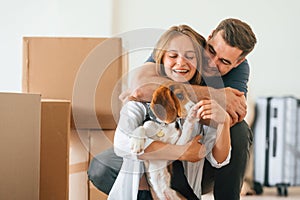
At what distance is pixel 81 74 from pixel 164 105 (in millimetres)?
305

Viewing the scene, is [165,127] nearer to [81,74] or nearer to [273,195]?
[81,74]

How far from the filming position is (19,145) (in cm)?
175

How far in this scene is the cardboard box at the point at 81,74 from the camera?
1.82 meters

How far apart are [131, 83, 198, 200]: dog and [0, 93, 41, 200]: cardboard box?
332mm

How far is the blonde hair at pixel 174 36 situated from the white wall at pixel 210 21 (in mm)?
1530

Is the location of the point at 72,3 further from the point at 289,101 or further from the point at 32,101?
the point at 32,101

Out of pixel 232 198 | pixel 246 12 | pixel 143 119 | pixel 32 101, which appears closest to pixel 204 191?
pixel 232 198

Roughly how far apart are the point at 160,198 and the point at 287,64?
1.97 metres

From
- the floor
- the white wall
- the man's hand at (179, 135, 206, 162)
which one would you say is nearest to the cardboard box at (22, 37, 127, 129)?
the man's hand at (179, 135, 206, 162)

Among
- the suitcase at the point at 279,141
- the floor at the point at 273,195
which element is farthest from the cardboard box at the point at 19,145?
the suitcase at the point at 279,141

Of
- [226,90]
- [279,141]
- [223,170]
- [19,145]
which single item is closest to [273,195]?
[279,141]

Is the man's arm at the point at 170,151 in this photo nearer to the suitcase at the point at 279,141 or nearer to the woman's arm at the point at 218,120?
the woman's arm at the point at 218,120

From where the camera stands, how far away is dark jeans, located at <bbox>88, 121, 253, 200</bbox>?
1701 millimetres

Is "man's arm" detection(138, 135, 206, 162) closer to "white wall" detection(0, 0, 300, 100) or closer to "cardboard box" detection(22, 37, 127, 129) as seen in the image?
"cardboard box" detection(22, 37, 127, 129)
